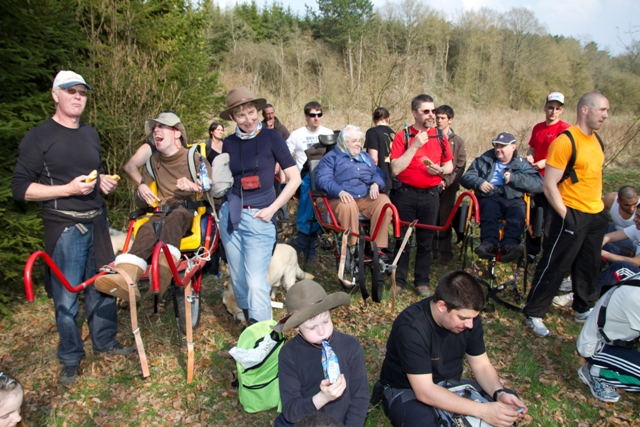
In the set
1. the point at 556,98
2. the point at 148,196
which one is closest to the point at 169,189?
the point at 148,196

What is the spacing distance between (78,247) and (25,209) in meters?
2.80

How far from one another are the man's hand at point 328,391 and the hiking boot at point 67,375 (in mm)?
2614

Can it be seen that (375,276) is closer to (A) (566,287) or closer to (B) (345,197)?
(B) (345,197)

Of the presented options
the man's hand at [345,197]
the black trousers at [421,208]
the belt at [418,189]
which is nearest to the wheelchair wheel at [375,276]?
the man's hand at [345,197]

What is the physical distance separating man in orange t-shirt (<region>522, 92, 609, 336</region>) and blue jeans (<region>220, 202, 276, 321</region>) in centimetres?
271

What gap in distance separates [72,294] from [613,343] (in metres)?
4.46

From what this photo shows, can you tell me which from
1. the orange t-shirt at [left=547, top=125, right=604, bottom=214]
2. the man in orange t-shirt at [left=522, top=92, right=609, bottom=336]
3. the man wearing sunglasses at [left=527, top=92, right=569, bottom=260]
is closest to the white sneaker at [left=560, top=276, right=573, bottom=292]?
the man wearing sunglasses at [left=527, top=92, right=569, bottom=260]

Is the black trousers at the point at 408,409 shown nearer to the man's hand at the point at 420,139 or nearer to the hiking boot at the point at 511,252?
the hiking boot at the point at 511,252

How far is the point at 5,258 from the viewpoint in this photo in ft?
15.5

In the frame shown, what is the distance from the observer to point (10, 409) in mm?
1974

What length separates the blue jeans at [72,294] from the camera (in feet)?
11.7

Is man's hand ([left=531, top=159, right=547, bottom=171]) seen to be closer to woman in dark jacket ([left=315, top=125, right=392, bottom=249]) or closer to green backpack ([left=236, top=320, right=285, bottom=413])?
woman in dark jacket ([left=315, top=125, right=392, bottom=249])

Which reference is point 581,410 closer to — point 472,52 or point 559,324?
point 559,324

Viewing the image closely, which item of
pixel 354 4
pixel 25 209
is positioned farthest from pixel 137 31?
pixel 354 4
